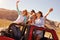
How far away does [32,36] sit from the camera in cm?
895

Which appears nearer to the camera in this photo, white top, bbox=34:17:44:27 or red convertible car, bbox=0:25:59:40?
red convertible car, bbox=0:25:59:40

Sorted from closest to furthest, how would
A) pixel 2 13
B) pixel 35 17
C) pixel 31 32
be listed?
pixel 31 32
pixel 35 17
pixel 2 13

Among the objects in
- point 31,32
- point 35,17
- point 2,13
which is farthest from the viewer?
point 2,13

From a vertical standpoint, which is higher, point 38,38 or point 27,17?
point 27,17

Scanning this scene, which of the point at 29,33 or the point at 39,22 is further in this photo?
the point at 39,22

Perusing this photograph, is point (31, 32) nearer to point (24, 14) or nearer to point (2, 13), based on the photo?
point (24, 14)

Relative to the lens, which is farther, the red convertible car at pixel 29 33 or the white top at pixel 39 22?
the white top at pixel 39 22

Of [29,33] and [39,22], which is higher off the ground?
[39,22]

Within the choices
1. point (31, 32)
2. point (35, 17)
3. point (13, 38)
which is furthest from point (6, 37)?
point (35, 17)

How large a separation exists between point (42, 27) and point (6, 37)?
4.24 feet

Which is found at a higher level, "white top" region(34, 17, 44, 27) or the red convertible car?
"white top" region(34, 17, 44, 27)

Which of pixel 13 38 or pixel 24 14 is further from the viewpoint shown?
pixel 24 14

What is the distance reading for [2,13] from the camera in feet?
229

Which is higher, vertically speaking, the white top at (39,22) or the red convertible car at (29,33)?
the white top at (39,22)
